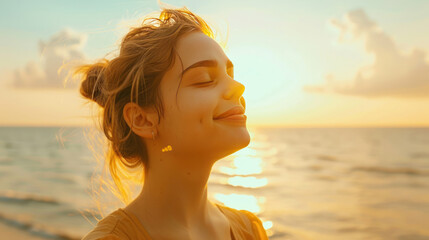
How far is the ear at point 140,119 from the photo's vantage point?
1.88 meters

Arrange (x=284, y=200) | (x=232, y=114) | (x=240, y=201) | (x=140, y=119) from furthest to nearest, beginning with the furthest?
1. (x=240, y=201)
2. (x=284, y=200)
3. (x=140, y=119)
4. (x=232, y=114)

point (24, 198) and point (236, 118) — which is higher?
point (236, 118)

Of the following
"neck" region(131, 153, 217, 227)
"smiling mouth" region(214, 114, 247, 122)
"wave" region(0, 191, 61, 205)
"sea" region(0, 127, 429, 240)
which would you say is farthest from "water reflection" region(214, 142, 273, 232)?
"smiling mouth" region(214, 114, 247, 122)

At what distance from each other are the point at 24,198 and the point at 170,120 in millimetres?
12360

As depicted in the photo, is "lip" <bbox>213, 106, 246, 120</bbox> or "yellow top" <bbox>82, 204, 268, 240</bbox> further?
"lip" <bbox>213, 106, 246, 120</bbox>

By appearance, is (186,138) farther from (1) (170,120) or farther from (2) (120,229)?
(2) (120,229)

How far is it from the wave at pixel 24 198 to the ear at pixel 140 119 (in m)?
11.0

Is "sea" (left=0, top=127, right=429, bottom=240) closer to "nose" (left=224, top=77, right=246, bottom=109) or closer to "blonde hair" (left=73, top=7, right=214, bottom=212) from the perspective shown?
"blonde hair" (left=73, top=7, right=214, bottom=212)

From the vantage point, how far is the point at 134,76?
1.88 meters

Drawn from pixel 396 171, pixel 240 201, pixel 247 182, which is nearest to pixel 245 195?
pixel 240 201

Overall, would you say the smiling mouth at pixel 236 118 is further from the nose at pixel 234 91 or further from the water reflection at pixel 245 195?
the water reflection at pixel 245 195

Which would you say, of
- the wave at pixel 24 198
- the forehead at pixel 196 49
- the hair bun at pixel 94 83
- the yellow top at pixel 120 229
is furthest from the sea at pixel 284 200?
the forehead at pixel 196 49

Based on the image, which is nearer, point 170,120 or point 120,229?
point 120,229

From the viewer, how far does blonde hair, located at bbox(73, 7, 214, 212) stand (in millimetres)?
1875
